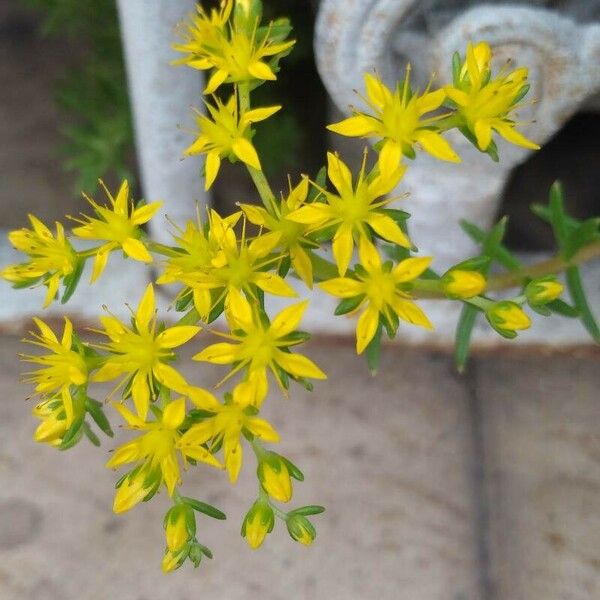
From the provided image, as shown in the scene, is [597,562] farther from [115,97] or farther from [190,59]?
[115,97]

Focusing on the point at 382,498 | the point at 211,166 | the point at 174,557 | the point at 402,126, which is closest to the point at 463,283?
the point at 402,126

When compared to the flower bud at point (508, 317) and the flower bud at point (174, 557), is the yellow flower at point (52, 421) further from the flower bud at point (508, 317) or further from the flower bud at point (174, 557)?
the flower bud at point (508, 317)

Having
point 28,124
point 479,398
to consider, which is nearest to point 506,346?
point 479,398

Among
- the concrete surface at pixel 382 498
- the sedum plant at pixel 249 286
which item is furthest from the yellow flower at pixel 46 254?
the concrete surface at pixel 382 498

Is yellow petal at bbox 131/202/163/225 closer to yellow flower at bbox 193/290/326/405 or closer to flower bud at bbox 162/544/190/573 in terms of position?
yellow flower at bbox 193/290/326/405

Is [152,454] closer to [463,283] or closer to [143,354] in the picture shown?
[143,354]

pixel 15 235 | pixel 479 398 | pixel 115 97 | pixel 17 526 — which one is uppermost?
pixel 15 235
